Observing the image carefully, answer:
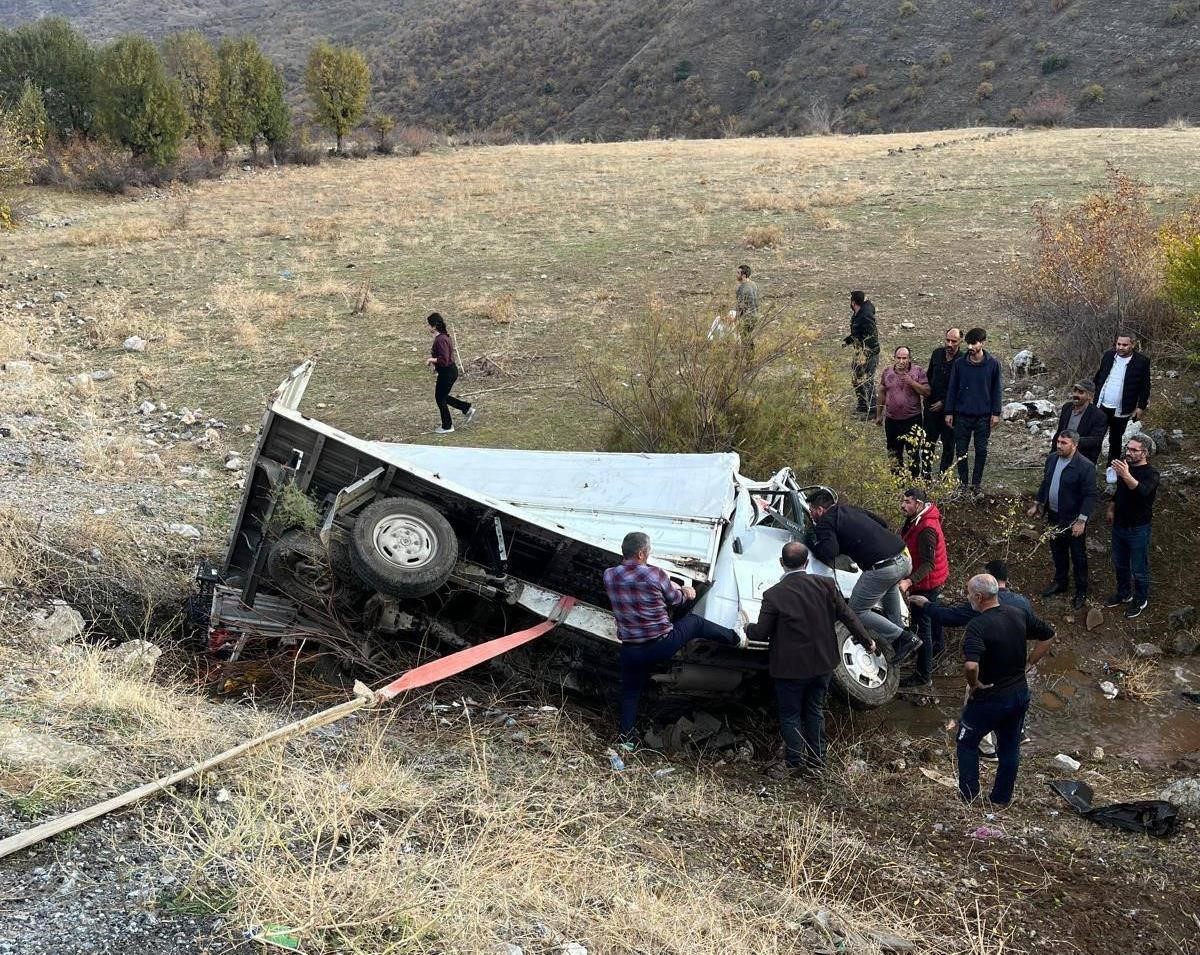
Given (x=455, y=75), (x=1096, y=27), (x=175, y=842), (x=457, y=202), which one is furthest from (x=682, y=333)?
(x=455, y=75)

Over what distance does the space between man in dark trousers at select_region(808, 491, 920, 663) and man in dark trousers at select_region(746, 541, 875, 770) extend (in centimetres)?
64

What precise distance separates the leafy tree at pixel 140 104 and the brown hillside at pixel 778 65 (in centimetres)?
2530

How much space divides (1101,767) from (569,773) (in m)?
3.13

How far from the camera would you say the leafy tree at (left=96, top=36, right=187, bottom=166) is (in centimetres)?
3148

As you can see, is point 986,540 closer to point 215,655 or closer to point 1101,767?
point 1101,767

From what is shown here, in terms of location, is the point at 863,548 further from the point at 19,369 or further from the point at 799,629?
the point at 19,369

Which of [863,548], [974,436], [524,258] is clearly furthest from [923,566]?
[524,258]

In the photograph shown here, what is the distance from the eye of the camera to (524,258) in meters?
19.5

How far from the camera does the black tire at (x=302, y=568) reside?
18.2ft

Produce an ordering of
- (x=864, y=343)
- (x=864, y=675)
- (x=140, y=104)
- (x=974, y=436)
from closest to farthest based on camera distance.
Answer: (x=864, y=675) → (x=974, y=436) → (x=864, y=343) → (x=140, y=104)

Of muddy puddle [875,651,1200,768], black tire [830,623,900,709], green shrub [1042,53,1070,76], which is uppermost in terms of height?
green shrub [1042,53,1070,76]

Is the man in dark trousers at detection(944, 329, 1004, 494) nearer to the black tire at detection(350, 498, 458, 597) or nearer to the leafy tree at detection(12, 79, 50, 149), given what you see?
the black tire at detection(350, 498, 458, 597)

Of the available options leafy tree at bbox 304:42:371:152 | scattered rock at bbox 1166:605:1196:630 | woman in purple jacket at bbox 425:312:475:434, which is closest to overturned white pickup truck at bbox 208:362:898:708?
scattered rock at bbox 1166:605:1196:630

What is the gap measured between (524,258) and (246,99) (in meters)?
22.6
